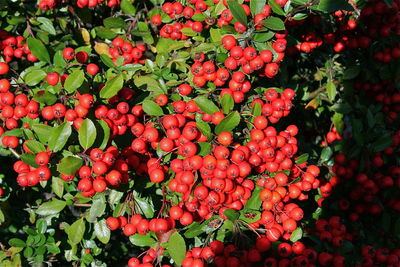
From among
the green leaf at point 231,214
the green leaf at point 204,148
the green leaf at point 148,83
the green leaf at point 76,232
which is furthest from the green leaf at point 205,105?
the green leaf at point 76,232

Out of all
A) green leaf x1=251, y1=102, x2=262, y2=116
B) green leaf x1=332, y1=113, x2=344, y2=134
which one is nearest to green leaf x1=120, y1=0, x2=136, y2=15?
green leaf x1=251, y1=102, x2=262, y2=116

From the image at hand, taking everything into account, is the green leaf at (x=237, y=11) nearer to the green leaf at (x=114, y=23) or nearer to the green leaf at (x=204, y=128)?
the green leaf at (x=204, y=128)

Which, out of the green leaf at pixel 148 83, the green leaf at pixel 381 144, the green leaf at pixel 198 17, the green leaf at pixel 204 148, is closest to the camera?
the green leaf at pixel 204 148

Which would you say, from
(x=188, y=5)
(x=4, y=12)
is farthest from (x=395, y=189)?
(x=4, y=12)

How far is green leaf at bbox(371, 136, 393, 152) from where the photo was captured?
134 inches

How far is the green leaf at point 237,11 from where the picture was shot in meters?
2.52

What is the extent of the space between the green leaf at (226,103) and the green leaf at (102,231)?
1350 mm

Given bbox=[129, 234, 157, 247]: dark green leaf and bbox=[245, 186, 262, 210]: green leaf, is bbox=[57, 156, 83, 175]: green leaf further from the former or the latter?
bbox=[245, 186, 262, 210]: green leaf

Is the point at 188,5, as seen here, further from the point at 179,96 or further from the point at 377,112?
the point at 377,112

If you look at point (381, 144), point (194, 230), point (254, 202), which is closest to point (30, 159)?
point (194, 230)

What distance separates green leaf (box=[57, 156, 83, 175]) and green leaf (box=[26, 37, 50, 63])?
1.09m

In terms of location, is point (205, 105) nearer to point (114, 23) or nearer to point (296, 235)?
point (296, 235)

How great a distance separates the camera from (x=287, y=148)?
8.85ft

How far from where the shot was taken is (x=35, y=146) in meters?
2.52
